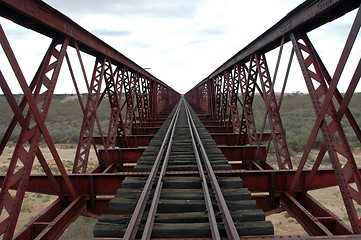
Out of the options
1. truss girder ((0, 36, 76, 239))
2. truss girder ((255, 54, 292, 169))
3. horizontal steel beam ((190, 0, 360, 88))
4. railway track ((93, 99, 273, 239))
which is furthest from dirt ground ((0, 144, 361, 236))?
truss girder ((0, 36, 76, 239))

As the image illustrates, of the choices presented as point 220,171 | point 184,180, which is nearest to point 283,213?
point 220,171

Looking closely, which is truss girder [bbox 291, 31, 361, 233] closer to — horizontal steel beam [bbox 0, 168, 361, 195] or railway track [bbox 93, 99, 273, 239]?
horizontal steel beam [bbox 0, 168, 361, 195]

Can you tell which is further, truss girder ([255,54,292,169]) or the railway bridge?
truss girder ([255,54,292,169])

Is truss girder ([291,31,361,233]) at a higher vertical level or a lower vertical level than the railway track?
higher

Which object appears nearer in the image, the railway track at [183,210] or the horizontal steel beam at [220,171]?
the railway track at [183,210]

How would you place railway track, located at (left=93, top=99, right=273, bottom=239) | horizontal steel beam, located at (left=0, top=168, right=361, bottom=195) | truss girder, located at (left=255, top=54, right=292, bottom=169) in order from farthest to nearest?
truss girder, located at (left=255, top=54, right=292, bottom=169)
horizontal steel beam, located at (left=0, top=168, right=361, bottom=195)
railway track, located at (left=93, top=99, right=273, bottom=239)

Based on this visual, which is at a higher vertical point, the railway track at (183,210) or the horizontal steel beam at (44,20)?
the horizontal steel beam at (44,20)

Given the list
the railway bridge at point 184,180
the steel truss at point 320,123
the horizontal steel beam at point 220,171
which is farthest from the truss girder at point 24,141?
the steel truss at point 320,123

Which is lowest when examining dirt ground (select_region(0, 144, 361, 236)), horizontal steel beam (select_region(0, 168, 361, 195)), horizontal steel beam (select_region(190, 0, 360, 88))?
dirt ground (select_region(0, 144, 361, 236))

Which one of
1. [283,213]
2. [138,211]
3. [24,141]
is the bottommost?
[283,213]

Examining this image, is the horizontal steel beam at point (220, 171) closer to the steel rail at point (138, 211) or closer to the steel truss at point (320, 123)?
the steel truss at point (320, 123)

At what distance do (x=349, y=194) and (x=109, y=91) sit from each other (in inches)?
301

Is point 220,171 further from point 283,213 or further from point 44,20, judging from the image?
point 283,213

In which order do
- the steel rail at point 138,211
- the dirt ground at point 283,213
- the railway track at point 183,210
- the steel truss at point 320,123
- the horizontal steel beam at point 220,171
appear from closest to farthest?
the steel rail at point 138,211 → the railway track at point 183,210 → the steel truss at point 320,123 → the horizontal steel beam at point 220,171 → the dirt ground at point 283,213
